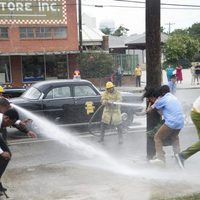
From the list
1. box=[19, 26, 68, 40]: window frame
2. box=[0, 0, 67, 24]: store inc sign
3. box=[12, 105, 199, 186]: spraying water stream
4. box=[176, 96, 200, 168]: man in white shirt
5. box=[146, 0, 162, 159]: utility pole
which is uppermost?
box=[0, 0, 67, 24]: store inc sign

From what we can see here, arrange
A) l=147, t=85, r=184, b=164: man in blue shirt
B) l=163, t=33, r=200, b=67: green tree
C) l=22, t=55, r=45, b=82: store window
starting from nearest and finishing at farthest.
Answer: l=147, t=85, r=184, b=164: man in blue shirt
l=22, t=55, r=45, b=82: store window
l=163, t=33, r=200, b=67: green tree

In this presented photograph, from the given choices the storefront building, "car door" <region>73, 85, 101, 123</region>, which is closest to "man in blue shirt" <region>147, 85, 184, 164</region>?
"car door" <region>73, 85, 101, 123</region>

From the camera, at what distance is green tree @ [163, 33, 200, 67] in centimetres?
5738

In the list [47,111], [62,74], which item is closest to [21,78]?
[62,74]

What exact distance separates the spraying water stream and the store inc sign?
19.4 m

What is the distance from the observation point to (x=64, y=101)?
12141mm

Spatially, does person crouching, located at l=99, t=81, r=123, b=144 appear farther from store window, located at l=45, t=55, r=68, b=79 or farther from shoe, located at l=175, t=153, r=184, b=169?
store window, located at l=45, t=55, r=68, b=79

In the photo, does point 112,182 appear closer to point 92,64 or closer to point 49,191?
point 49,191

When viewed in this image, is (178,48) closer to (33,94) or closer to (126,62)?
(126,62)

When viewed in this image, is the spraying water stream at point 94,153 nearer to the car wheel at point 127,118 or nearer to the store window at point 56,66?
the car wheel at point 127,118

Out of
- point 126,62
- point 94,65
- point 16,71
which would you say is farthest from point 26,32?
point 126,62

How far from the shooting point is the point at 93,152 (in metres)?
9.70

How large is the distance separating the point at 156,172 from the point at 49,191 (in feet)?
6.34

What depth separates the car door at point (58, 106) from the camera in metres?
12.0
